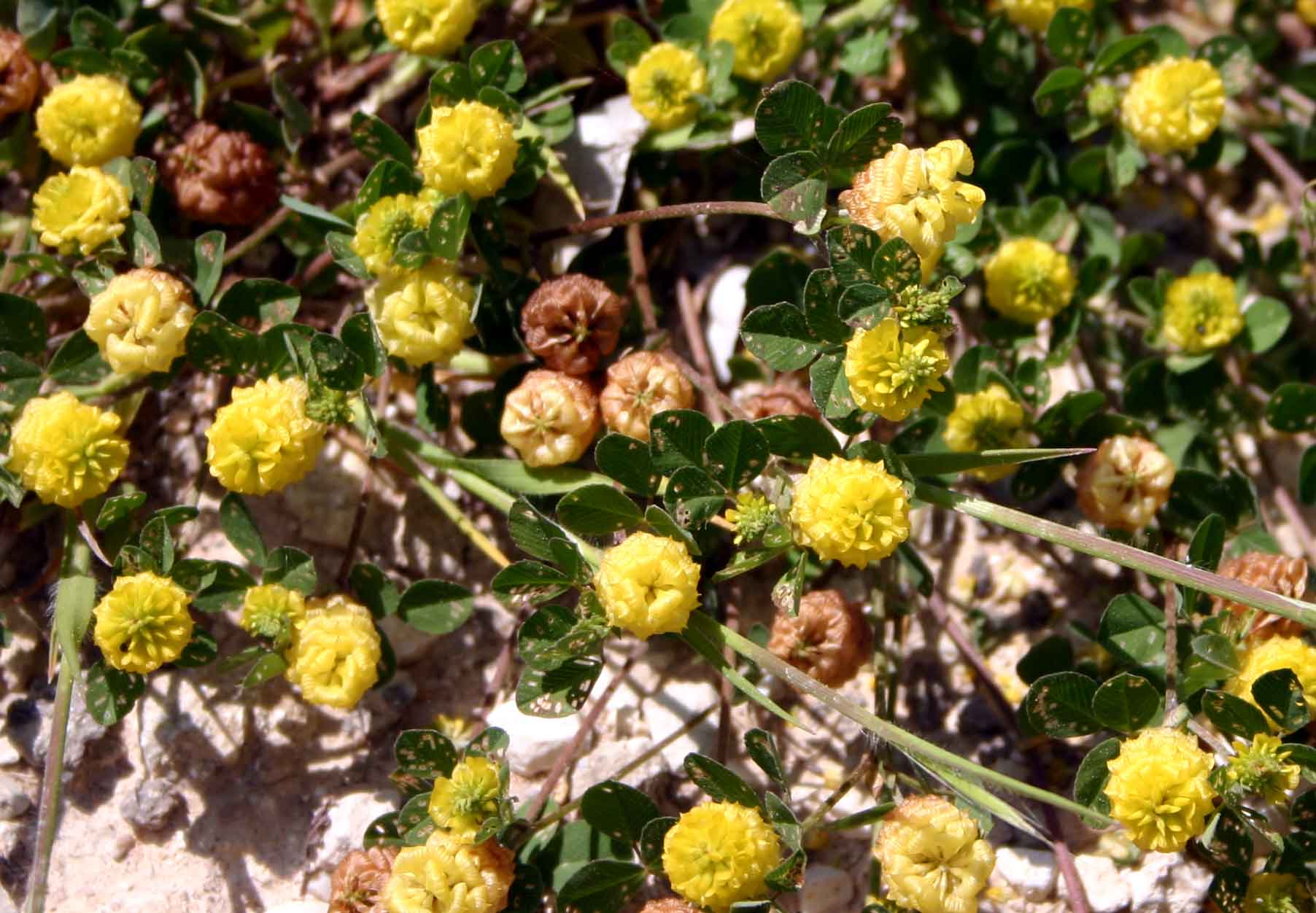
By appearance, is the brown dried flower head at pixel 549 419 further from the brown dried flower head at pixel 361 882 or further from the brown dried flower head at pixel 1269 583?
the brown dried flower head at pixel 1269 583

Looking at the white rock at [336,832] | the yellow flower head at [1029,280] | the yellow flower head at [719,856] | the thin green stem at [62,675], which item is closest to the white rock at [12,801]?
the thin green stem at [62,675]

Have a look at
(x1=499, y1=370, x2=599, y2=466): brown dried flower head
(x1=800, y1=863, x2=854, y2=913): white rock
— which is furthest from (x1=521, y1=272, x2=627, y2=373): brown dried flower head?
(x1=800, y1=863, x2=854, y2=913): white rock

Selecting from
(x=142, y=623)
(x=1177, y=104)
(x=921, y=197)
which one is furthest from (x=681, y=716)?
(x=1177, y=104)

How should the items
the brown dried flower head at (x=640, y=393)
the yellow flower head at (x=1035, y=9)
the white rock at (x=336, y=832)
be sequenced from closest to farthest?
the brown dried flower head at (x=640, y=393) → the white rock at (x=336, y=832) → the yellow flower head at (x=1035, y=9)

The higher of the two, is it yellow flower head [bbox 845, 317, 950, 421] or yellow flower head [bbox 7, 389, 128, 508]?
yellow flower head [bbox 845, 317, 950, 421]

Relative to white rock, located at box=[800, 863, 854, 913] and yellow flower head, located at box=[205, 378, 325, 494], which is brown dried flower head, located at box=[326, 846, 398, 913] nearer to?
yellow flower head, located at box=[205, 378, 325, 494]
